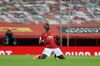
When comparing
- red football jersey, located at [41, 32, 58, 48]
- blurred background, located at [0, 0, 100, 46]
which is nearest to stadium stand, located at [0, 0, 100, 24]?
blurred background, located at [0, 0, 100, 46]

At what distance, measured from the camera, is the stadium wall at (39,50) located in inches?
1040

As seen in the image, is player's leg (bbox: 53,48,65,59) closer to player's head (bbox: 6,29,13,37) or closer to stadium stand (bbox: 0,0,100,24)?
player's head (bbox: 6,29,13,37)

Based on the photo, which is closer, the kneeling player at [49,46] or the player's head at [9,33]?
the kneeling player at [49,46]

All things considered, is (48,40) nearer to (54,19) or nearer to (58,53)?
(58,53)

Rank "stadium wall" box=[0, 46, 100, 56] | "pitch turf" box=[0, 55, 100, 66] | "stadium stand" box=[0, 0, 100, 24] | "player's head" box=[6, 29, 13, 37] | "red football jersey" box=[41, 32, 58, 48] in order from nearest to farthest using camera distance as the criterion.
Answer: "pitch turf" box=[0, 55, 100, 66] < "red football jersey" box=[41, 32, 58, 48] < "stadium wall" box=[0, 46, 100, 56] < "player's head" box=[6, 29, 13, 37] < "stadium stand" box=[0, 0, 100, 24]

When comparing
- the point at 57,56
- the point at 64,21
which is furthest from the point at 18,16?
the point at 57,56

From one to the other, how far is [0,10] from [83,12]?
601cm

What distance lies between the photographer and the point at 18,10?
3131cm

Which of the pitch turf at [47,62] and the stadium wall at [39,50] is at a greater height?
the pitch turf at [47,62]

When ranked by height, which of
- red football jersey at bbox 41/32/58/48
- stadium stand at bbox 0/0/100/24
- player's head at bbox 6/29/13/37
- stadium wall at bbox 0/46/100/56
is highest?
red football jersey at bbox 41/32/58/48

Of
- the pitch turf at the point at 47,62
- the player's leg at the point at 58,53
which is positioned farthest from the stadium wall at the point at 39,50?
the pitch turf at the point at 47,62

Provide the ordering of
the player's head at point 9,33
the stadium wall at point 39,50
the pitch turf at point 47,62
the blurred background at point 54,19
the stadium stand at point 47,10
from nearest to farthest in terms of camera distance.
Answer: the pitch turf at point 47,62, the stadium wall at point 39,50, the player's head at point 9,33, the blurred background at point 54,19, the stadium stand at point 47,10

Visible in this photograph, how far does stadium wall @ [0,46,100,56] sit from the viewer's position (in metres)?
26.4

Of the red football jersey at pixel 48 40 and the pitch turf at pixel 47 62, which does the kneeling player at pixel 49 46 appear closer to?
the red football jersey at pixel 48 40
